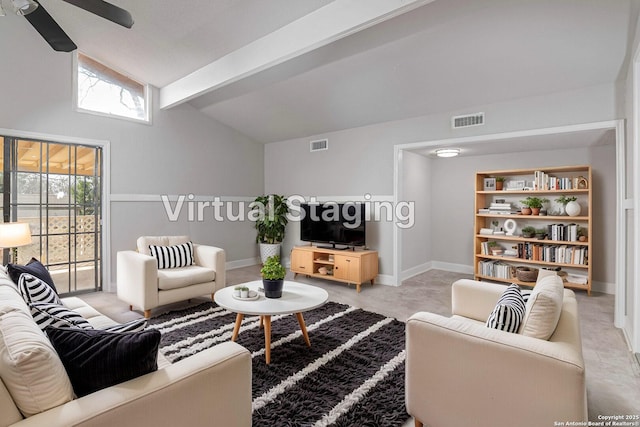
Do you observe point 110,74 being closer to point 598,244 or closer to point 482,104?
point 482,104

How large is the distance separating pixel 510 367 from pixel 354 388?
1021mm

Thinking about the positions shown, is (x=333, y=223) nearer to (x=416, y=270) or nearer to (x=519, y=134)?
(x=416, y=270)

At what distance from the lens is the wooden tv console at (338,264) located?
4555 millimetres

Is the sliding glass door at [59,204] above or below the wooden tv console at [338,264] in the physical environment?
above

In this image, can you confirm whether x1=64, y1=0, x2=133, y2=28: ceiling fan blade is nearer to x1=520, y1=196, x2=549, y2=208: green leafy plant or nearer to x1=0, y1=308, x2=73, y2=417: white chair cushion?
x1=0, y1=308, x2=73, y2=417: white chair cushion

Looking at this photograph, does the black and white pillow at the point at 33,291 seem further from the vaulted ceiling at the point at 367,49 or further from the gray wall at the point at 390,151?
the gray wall at the point at 390,151

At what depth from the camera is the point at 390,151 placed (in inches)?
190

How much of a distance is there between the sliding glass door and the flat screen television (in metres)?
2.89

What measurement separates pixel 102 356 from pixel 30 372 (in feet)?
0.61

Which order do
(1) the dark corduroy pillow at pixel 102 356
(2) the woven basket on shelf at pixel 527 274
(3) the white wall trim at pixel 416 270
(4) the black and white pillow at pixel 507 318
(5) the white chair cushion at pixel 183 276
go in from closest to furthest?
(1) the dark corduroy pillow at pixel 102 356
(4) the black and white pillow at pixel 507 318
(5) the white chair cushion at pixel 183 276
(2) the woven basket on shelf at pixel 527 274
(3) the white wall trim at pixel 416 270

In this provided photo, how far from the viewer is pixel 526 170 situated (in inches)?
183

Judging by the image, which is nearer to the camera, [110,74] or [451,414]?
[451,414]

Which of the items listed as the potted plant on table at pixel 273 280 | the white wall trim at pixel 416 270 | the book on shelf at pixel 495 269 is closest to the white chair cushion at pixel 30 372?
the potted plant on table at pixel 273 280

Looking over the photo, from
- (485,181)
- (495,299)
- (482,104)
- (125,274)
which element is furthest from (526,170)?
(125,274)
